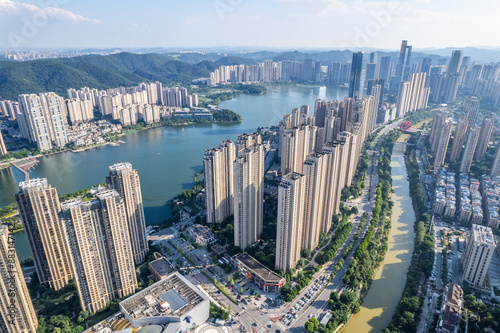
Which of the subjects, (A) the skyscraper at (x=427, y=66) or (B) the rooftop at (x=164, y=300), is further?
(A) the skyscraper at (x=427, y=66)

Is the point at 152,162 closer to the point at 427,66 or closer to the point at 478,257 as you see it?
the point at 478,257

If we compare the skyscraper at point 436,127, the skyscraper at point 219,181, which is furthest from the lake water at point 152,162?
the skyscraper at point 436,127

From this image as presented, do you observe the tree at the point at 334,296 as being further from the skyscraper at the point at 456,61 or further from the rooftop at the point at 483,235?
the skyscraper at the point at 456,61

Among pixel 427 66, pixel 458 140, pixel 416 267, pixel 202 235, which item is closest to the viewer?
pixel 416 267

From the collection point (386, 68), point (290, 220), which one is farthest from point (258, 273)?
point (386, 68)

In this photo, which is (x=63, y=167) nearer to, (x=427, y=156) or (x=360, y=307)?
(x=360, y=307)

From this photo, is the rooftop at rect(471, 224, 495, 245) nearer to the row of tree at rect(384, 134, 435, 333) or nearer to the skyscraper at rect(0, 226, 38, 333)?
the row of tree at rect(384, 134, 435, 333)

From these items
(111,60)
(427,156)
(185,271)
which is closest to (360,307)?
(185,271)
